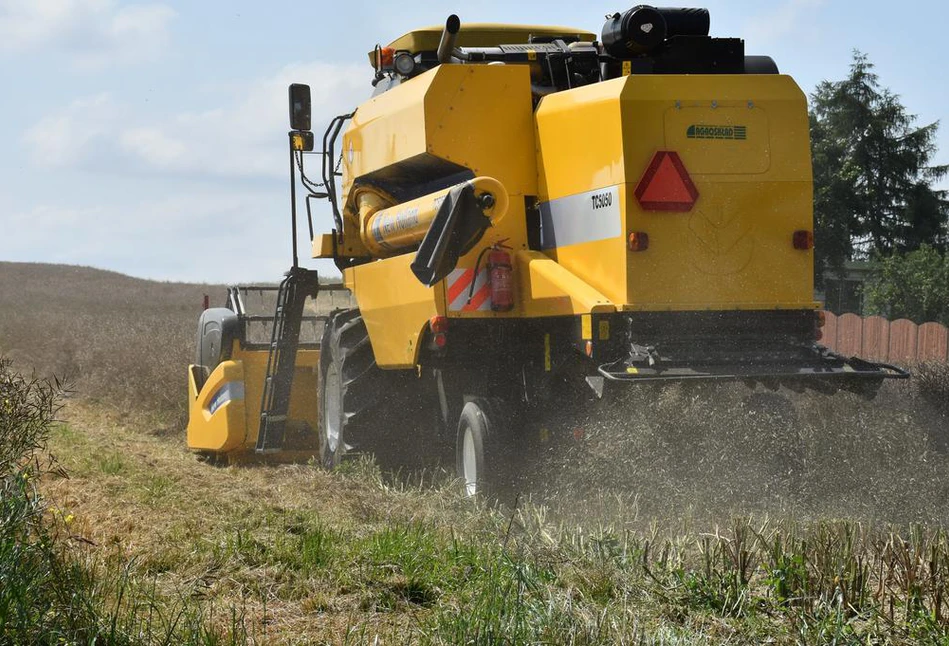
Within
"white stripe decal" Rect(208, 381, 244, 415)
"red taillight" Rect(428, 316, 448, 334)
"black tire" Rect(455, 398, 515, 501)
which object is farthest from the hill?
"black tire" Rect(455, 398, 515, 501)

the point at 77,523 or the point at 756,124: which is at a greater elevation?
the point at 756,124

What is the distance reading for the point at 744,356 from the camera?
6.50 m

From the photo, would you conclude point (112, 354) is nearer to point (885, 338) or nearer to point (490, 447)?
point (490, 447)

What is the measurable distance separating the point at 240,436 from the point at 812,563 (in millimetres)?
6307

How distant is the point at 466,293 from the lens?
734cm

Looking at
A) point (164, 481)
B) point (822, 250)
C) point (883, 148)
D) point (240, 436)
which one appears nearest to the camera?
point (164, 481)

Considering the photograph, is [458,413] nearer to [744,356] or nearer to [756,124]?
[744,356]

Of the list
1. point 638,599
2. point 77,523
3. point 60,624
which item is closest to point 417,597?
point 638,599

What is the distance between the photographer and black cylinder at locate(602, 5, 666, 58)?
694 cm

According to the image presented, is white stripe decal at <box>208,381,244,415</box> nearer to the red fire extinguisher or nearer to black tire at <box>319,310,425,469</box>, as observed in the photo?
black tire at <box>319,310,425,469</box>

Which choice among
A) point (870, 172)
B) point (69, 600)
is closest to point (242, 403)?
point (69, 600)

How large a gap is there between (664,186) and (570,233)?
715 mm

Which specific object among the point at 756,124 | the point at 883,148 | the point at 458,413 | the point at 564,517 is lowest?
the point at 564,517

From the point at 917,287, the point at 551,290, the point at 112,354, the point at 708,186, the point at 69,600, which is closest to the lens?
the point at 69,600
